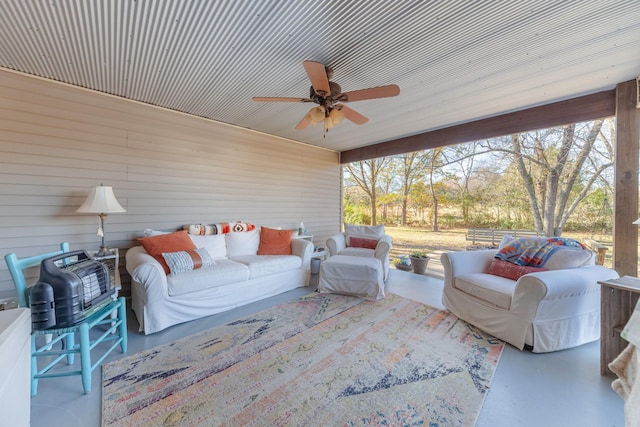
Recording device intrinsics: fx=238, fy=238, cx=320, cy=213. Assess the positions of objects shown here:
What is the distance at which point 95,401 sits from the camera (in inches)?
57.2

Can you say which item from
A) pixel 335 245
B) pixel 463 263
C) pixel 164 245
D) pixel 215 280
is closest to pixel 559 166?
pixel 463 263

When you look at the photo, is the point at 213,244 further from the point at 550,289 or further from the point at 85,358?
the point at 550,289

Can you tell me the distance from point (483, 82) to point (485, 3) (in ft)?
3.81

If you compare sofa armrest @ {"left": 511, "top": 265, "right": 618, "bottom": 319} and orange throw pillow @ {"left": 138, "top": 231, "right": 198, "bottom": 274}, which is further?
orange throw pillow @ {"left": 138, "top": 231, "right": 198, "bottom": 274}

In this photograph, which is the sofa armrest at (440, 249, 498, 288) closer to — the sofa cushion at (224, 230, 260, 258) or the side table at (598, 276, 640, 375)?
the side table at (598, 276, 640, 375)

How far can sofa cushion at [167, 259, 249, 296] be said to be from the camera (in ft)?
7.68

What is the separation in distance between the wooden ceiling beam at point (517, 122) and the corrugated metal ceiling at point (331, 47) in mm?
102

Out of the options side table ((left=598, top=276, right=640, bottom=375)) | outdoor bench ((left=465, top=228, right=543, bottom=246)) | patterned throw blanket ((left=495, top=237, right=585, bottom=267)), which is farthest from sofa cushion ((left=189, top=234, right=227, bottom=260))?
outdoor bench ((left=465, top=228, right=543, bottom=246))

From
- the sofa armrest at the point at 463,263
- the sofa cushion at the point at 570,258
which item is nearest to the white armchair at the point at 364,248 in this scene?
the sofa armrest at the point at 463,263

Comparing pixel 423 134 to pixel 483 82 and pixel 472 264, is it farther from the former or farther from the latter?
pixel 472 264

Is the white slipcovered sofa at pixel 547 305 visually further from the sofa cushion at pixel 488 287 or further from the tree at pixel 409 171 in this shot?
the tree at pixel 409 171

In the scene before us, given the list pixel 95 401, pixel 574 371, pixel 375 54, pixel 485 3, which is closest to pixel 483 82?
pixel 485 3

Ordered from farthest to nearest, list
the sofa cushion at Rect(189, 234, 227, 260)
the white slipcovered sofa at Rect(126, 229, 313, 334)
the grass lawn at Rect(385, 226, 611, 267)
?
the grass lawn at Rect(385, 226, 611, 267) < the sofa cushion at Rect(189, 234, 227, 260) < the white slipcovered sofa at Rect(126, 229, 313, 334)

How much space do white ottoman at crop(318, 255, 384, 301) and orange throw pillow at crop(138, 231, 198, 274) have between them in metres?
1.72
